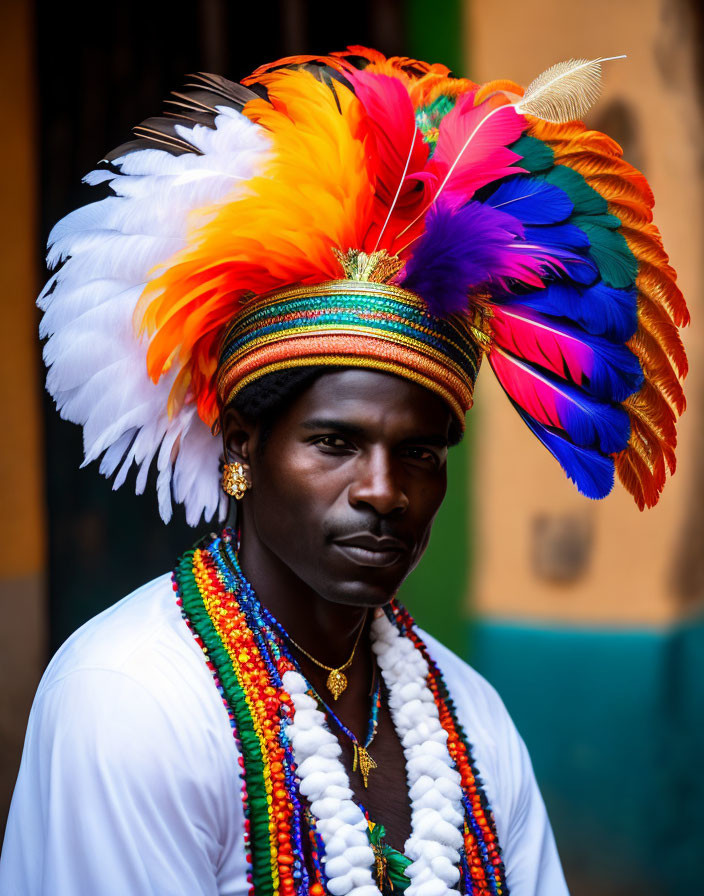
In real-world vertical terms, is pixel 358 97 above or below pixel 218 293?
above

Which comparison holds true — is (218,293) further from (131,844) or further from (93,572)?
(93,572)

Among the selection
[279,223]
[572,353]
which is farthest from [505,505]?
[279,223]

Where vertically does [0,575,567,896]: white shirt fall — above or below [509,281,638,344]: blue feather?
below

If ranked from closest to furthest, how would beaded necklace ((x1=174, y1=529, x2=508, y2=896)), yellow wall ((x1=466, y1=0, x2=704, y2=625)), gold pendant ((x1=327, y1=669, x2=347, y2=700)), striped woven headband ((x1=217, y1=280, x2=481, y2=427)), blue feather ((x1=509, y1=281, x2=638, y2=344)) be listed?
1. beaded necklace ((x1=174, y1=529, x2=508, y2=896))
2. striped woven headband ((x1=217, y1=280, x2=481, y2=427))
3. blue feather ((x1=509, y1=281, x2=638, y2=344))
4. gold pendant ((x1=327, y1=669, x2=347, y2=700))
5. yellow wall ((x1=466, y1=0, x2=704, y2=625))

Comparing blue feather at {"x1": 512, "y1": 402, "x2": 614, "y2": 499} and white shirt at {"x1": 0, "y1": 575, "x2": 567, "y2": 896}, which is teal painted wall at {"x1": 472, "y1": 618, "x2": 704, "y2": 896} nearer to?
blue feather at {"x1": 512, "y1": 402, "x2": 614, "y2": 499}

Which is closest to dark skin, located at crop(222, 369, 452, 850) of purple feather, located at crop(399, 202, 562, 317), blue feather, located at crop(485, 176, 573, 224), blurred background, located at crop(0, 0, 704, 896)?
purple feather, located at crop(399, 202, 562, 317)

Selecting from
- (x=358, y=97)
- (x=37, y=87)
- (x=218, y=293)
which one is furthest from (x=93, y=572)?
(x=358, y=97)

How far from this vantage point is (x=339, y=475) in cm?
205

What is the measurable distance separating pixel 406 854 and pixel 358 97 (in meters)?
1.56

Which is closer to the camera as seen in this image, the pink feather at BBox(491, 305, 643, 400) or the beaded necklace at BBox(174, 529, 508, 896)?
the beaded necklace at BBox(174, 529, 508, 896)

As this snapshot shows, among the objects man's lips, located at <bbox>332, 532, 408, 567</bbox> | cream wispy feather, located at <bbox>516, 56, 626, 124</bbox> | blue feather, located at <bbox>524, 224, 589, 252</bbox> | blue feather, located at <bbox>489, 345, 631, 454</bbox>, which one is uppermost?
cream wispy feather, located at <bbox>516, 56, 626, 124</bbox>

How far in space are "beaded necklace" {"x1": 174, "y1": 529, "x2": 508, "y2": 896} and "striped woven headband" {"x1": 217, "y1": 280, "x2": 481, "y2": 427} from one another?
462 mm

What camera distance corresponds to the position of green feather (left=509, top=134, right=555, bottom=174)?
87.2 inches

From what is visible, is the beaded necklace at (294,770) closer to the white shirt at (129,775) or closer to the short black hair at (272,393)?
the white shirt at (129,775)
